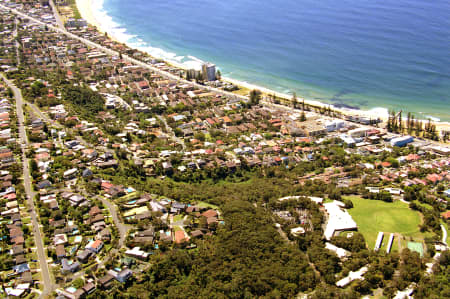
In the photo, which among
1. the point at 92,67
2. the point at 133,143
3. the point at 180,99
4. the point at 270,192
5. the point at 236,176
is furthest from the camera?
the point at 92,67

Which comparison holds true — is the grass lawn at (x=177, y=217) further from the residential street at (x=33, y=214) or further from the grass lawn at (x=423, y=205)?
the grass lawn at (x=423, y=205)

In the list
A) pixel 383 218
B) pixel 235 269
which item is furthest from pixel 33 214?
pixel 383 218

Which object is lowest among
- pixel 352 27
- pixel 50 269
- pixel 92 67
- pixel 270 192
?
pixel 50 269

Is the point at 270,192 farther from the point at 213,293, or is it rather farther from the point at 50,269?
the point at 50,269

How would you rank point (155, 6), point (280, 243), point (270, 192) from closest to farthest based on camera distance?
point (280, 243) < point (270, 192) < point (155, 6)

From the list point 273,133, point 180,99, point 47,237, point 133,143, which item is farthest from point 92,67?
point 47,237

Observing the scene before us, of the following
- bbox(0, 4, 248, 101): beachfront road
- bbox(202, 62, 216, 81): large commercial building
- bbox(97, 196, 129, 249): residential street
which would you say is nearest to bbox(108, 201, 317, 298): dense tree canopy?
bbox(97, 196, 129, 249): residential street

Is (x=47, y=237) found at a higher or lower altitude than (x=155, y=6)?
lower

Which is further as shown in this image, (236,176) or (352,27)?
(352,27)
